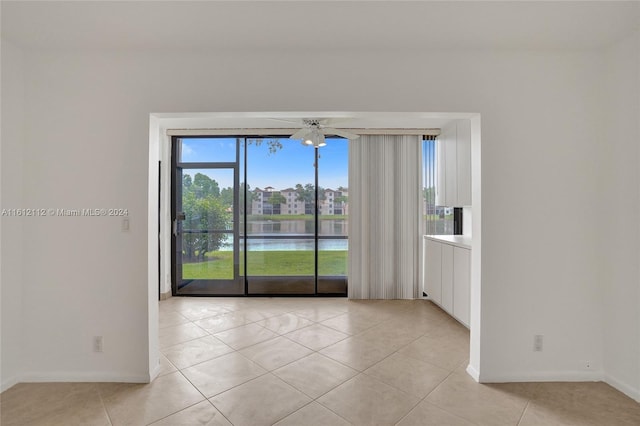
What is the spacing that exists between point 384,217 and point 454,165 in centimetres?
125

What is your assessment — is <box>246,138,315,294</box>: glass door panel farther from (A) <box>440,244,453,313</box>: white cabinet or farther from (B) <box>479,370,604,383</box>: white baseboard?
(B) <box>479,370,604,383</box>: white baseboard

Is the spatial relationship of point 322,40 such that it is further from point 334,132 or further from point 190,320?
point 190,320

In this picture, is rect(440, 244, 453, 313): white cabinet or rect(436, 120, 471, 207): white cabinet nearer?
rect(436, 120, 471, 207): white cabinet

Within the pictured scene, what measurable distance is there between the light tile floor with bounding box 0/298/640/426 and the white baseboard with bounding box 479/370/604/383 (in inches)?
2.0

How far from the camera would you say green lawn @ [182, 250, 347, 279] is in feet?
15.3

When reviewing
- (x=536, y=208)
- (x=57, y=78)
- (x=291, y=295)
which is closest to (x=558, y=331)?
(x=536, y=208)

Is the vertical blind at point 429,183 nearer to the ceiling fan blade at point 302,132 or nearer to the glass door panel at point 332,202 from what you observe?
the glass door panel at point 332,202

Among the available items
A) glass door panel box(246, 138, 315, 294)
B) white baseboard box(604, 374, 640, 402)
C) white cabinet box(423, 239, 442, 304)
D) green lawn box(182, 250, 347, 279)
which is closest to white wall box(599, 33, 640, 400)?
white baseboard box(604, 374, 640, 402)

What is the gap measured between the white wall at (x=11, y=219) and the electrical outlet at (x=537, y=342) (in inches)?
165

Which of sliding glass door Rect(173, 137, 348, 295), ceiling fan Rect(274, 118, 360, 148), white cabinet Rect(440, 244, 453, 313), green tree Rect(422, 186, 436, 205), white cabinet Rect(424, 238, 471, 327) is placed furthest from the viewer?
sliding glass door Rect(173, 137, 348, 295)

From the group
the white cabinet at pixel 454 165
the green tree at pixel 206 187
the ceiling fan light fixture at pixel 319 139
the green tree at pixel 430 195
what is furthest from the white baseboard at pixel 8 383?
the green tree at pixel 430 195

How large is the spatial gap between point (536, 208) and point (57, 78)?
4.08 meters

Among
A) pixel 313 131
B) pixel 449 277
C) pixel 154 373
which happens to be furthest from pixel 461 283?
pixel 154 373

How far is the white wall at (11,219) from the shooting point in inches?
84.4
